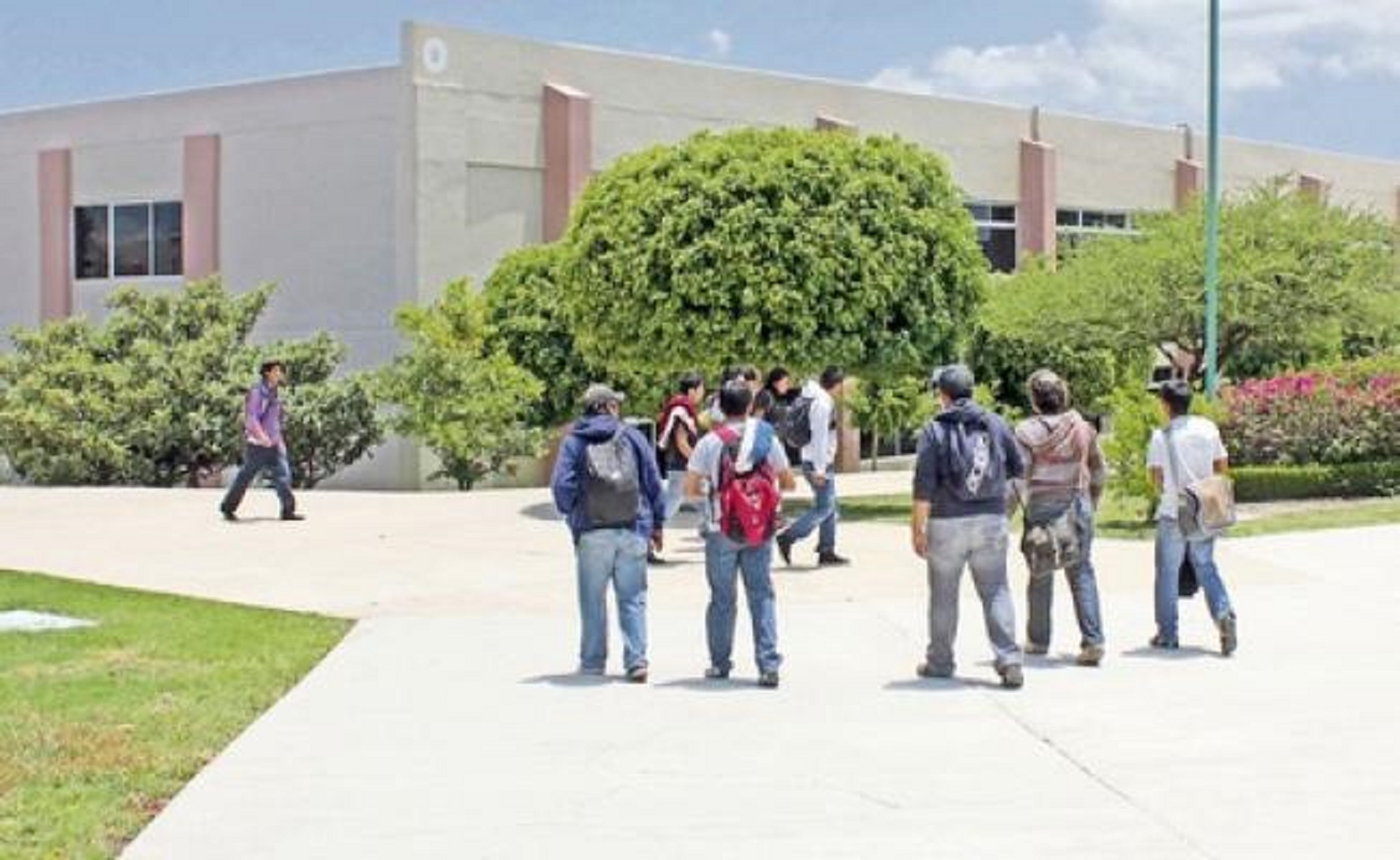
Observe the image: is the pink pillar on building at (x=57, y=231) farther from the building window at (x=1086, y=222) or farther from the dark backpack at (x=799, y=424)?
the dark backpack at (x=799, y=424)

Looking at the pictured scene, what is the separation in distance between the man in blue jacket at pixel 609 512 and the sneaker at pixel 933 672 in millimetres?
1479

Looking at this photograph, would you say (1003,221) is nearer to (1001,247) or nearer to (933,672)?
(1001,247)

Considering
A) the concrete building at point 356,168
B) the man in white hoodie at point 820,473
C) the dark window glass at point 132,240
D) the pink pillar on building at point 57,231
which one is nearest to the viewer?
the man in white hoodie at point 820,473

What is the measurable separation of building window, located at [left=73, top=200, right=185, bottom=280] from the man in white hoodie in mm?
22877

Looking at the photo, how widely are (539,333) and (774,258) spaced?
1082cm

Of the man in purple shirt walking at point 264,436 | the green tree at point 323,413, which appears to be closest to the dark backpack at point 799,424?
the man in purple shirt walking at point 264,436

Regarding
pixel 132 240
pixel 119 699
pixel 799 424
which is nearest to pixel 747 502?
pixel 119 699

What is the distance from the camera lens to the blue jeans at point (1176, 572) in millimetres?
10828

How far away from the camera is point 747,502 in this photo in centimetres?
981

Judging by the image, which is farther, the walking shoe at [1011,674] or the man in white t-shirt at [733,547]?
the man in white t-shirt at [733,547]

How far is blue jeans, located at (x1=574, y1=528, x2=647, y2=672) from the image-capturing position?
394 inches

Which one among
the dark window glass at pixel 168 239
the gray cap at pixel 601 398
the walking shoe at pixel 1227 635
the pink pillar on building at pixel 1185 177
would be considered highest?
the pink pillar on building at pixel 1185 177

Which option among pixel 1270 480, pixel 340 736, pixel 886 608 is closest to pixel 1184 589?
pixel 886 608

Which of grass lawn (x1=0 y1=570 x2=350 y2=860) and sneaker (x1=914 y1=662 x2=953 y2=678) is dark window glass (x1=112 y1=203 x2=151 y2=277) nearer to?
grass lawn (x1=0 y1=570 x2=350 y2=860)
